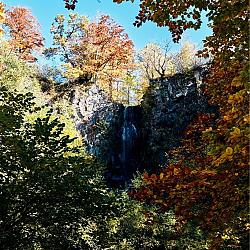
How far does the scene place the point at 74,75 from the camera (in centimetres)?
2094

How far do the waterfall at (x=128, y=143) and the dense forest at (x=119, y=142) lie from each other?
0.06 meters

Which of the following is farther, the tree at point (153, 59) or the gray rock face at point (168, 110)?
the tree at point (153, 59)

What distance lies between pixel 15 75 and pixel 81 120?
4.40 metres

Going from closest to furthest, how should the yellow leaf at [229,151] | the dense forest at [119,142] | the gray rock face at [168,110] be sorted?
1. the yellow leaf at [229,151]
2. the dense forest at [119,142]
3. the gray rock face at [168,110]

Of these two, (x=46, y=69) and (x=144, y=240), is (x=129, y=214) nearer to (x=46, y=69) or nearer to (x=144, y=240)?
(x=144, y=240)

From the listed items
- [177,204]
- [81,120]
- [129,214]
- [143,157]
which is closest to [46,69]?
[81,120]

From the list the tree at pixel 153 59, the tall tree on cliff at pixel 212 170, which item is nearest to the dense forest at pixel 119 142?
the tall tree on cliff at pixel 212 170

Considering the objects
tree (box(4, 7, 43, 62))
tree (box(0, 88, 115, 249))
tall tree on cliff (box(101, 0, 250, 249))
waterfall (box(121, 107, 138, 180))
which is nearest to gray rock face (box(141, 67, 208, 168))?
waterfall (box(121, 107, 138, 180))

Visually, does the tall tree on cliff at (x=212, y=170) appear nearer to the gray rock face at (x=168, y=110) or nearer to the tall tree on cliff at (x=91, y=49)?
the gray rock face at (x=168, y=110)

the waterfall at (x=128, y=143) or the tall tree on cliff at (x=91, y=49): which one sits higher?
the tall tree on cliff at (x=91, y=49)

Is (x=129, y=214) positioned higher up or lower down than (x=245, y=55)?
lower down

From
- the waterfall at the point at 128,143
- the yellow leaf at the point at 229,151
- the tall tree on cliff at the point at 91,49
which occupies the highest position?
the tall tree on cliff at the point at 91,49

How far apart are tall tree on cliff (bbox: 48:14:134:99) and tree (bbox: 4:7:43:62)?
2.34 meters

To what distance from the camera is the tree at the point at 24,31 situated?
24.1 metres
